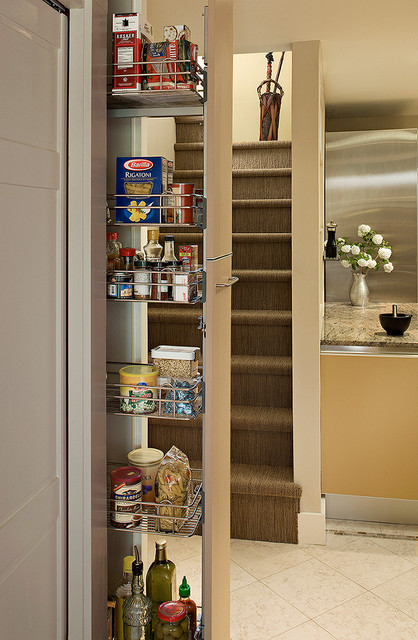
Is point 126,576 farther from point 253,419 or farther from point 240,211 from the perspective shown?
point 240,211

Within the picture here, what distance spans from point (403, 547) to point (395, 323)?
43.5 inches

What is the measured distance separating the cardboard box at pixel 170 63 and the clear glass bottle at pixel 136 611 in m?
1.18

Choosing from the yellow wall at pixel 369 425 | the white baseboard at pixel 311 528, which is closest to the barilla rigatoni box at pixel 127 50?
the yellow wall at pixel 369 425

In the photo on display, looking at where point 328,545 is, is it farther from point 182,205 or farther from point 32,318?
point 32,318

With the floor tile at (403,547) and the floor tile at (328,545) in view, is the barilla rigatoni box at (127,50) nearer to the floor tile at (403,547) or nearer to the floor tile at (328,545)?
the floor tile at (328,545)

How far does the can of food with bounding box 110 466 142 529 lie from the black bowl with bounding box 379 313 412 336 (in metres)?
2.10

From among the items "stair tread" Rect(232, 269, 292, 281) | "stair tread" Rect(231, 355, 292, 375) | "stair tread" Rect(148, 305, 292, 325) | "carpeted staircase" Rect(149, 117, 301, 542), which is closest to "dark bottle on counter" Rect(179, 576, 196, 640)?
"carpeted staircase" Rect(149, 117, 301, 542)

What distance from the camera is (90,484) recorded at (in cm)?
143

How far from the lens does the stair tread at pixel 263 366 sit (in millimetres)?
3352

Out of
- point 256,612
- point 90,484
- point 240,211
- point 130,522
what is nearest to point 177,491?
point 130,522

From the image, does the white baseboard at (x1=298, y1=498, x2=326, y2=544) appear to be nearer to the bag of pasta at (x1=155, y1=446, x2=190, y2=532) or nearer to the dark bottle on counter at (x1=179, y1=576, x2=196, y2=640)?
the dark bottle on counter at (x1=179, y1=576, x2=196, y2=640)

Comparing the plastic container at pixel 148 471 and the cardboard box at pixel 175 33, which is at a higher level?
the cardboard box at pixel 175 33

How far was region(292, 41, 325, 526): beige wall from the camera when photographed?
297cm

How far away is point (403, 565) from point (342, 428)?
70 centimetres
